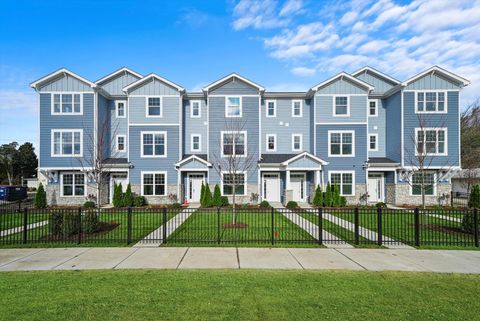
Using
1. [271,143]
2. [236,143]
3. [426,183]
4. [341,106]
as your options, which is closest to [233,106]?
[236,143]

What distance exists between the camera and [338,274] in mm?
6648

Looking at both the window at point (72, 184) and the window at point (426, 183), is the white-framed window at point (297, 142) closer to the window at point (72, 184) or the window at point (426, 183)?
the window at point (426, 183)

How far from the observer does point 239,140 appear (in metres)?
22.1

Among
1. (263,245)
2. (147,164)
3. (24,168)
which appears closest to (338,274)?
(263,245)

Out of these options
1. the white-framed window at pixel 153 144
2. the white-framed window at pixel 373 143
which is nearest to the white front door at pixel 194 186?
the white-framed window at pixel 153 144

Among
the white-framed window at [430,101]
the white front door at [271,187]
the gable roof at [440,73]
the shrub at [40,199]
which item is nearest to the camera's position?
the shrub at [40,199]

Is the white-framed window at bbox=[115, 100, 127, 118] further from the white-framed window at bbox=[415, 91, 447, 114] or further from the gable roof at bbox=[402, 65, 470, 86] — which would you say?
the white-framed window at bbox=[415, 91, 447, 114]

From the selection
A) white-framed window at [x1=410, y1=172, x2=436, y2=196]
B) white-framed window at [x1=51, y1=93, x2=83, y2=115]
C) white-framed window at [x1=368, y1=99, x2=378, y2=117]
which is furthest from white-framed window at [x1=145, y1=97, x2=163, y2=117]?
white-framed window at [x1=410, y1=172, x2=436, y2=196]

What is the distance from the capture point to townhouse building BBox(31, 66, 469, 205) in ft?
70.0

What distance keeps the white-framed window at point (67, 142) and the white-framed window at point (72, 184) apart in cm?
176

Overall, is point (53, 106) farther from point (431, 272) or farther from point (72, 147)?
point (431, 272)

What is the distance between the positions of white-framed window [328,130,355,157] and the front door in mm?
3327

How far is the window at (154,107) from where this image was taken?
22188mm

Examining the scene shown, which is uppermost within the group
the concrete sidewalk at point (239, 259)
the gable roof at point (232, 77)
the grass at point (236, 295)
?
the gable roof at point (232, 77)
